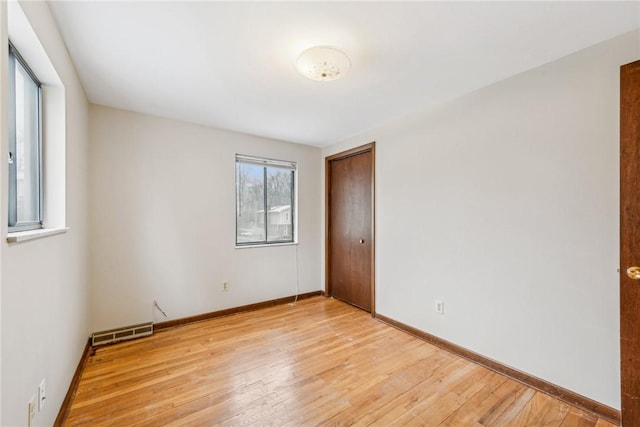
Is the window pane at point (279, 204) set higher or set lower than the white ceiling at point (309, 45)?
lower

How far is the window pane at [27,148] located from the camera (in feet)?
4.40

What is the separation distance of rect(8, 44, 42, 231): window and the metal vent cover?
1.47 m

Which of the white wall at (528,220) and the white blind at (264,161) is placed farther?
the white blind at (264,161)

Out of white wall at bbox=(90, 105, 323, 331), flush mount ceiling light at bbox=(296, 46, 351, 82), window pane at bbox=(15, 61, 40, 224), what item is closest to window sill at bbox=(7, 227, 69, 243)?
window pane at bbox=(15, 61, 40, 224)

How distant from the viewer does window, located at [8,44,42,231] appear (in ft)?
4.10

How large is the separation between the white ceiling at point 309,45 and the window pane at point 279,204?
4.43 feet

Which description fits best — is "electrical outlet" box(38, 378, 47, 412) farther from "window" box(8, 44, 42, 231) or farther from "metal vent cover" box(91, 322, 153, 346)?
"metal vent cover" box(91, 322, 153, 346)

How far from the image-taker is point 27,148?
4.82 ft

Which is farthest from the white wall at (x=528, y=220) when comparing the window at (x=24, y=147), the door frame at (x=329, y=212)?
the window at (x=24, y=147)

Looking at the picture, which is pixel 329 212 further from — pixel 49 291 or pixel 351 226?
pixel 49 291

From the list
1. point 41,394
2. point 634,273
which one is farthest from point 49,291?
point 634,273

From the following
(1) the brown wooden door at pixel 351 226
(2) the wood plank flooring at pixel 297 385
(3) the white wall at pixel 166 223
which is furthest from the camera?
(1) the brown wooden door at pixel 351 226

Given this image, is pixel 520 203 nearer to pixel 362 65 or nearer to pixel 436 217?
pixel 436 217

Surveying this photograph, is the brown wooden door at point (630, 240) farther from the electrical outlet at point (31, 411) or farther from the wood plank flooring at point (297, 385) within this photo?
the electrical outlet at point (31, 411)
